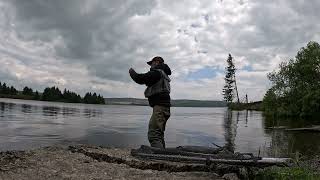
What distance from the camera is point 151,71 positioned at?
10484mm

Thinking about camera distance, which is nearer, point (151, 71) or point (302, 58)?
point (151, 71)

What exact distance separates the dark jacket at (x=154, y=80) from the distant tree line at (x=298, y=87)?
57.2 m

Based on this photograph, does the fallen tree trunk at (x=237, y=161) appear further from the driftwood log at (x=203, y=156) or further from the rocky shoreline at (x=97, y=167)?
the rocky shoreline at (x=97, y=167)

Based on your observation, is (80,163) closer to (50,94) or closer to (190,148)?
(190,148)

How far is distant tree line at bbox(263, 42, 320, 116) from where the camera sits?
216 ft

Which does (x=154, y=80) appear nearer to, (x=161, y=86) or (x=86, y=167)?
(x=161, y=86)

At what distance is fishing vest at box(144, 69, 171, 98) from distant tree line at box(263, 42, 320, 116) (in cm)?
5724

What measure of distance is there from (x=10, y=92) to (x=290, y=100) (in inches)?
6168

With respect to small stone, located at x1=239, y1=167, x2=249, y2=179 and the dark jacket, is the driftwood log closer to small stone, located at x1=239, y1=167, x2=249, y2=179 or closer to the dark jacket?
small stone, located at x1=239, y1=167, x2=249, y2=179

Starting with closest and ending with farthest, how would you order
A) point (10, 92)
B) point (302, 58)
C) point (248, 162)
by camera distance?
point (248, 162) → point (302, 58) → point (10, 92)

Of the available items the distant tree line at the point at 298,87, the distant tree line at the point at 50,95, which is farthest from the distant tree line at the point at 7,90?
the distant tree line at the point at 298,87

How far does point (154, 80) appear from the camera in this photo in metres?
10.6

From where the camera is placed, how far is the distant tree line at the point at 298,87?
65.8m

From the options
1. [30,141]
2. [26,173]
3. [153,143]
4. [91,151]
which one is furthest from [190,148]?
[30,141]
